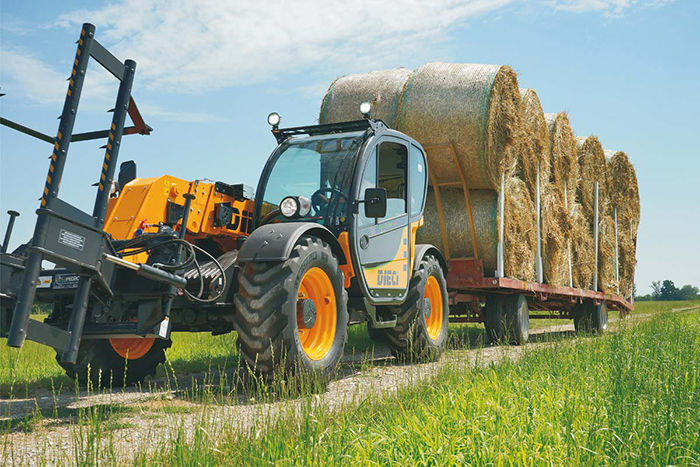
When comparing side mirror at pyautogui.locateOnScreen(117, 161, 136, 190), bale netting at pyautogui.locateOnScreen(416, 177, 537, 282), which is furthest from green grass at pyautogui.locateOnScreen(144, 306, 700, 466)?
bale netting at pyautogui.locateOnScreen(416, 177, 537, 282)

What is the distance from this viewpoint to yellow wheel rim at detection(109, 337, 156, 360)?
19.4 feet

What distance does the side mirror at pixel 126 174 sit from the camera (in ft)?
19.4

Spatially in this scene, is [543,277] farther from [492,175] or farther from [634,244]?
[634,244]

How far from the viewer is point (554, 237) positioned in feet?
35.0

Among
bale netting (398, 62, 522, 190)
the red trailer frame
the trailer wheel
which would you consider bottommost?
the trailer wheel

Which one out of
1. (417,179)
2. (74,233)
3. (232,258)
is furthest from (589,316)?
(74,233)

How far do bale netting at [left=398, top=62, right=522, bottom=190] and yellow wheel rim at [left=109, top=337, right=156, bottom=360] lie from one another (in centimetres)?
435

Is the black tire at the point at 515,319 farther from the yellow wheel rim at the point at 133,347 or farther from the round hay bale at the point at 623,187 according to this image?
the round hay bale at the point at 623,187

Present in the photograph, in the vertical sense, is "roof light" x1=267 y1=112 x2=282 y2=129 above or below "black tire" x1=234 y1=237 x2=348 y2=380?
above

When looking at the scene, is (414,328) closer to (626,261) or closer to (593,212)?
(593,212)

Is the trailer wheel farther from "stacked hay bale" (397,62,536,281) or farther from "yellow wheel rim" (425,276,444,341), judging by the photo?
"yellow wheel rim" (425,276,444,341)

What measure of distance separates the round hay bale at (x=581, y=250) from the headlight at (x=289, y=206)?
7.35 m

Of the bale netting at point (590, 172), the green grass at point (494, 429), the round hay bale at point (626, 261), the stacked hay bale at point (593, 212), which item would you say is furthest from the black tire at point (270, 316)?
the round hay bale at point (626, 261)

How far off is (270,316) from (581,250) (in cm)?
886
